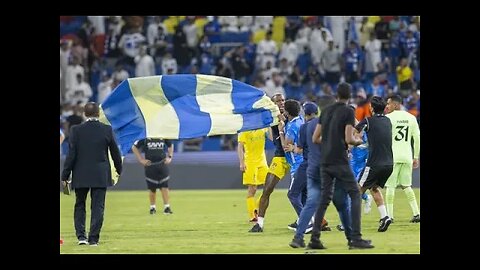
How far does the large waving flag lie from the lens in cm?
1883

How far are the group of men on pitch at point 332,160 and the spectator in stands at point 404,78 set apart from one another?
14.7 m

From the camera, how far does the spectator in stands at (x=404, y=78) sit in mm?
35562

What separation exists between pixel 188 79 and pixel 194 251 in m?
4.86

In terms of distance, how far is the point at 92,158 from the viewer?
16.4m

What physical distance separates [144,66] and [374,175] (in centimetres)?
2035

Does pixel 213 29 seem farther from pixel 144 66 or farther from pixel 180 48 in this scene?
pixel 144 66

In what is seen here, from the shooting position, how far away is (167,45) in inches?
1528

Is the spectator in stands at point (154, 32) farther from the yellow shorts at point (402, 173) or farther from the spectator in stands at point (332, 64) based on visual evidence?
the yellow shorts at point (402, 173)

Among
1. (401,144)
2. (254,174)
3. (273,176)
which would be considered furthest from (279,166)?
(254,174)

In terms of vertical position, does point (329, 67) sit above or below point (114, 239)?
above

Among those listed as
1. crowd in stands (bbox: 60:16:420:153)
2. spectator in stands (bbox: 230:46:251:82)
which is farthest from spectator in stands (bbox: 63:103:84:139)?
spectator in stands (bbox: 230:46:251:82)

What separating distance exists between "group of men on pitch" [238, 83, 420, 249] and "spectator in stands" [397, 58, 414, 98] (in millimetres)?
14732
